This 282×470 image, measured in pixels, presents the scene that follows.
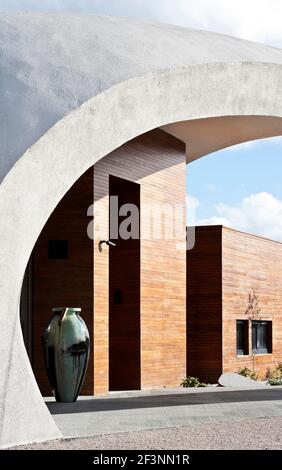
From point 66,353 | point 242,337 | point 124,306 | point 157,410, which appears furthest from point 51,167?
point 242,337

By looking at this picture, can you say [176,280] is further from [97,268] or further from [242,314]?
[242,314]

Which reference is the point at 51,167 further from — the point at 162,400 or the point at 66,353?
the point at 162,400

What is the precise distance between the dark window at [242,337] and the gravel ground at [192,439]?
1258 centimetres

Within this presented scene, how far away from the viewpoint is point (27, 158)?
9.10 metres

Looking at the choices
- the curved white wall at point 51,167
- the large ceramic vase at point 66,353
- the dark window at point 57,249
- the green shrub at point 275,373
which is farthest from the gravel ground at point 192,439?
the green shrub at point 275,373

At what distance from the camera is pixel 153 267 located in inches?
664

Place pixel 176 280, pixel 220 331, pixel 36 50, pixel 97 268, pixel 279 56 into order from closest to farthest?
pixel 36 50 → pixel 279 56 → pixel 97 268 → pixel 176 280 → pixel 220 331

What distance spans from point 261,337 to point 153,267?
851cm

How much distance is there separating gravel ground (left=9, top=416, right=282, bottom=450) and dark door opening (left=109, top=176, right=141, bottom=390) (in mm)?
6181

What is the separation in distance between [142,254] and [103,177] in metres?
1.93

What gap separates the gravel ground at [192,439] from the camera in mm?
8523

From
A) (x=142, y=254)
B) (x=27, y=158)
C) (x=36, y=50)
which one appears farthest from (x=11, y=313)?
Result: (x=142, y=254)

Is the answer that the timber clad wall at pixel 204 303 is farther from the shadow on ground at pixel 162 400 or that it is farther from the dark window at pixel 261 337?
the shadow on ground at pixel 162 400

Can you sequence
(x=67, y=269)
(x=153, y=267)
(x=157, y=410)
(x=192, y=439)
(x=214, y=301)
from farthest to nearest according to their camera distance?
(x=214, y=301)
(x=153, y=267)
(x=67, y=269)
(x=157, y=410)
(x=192, y=439)
